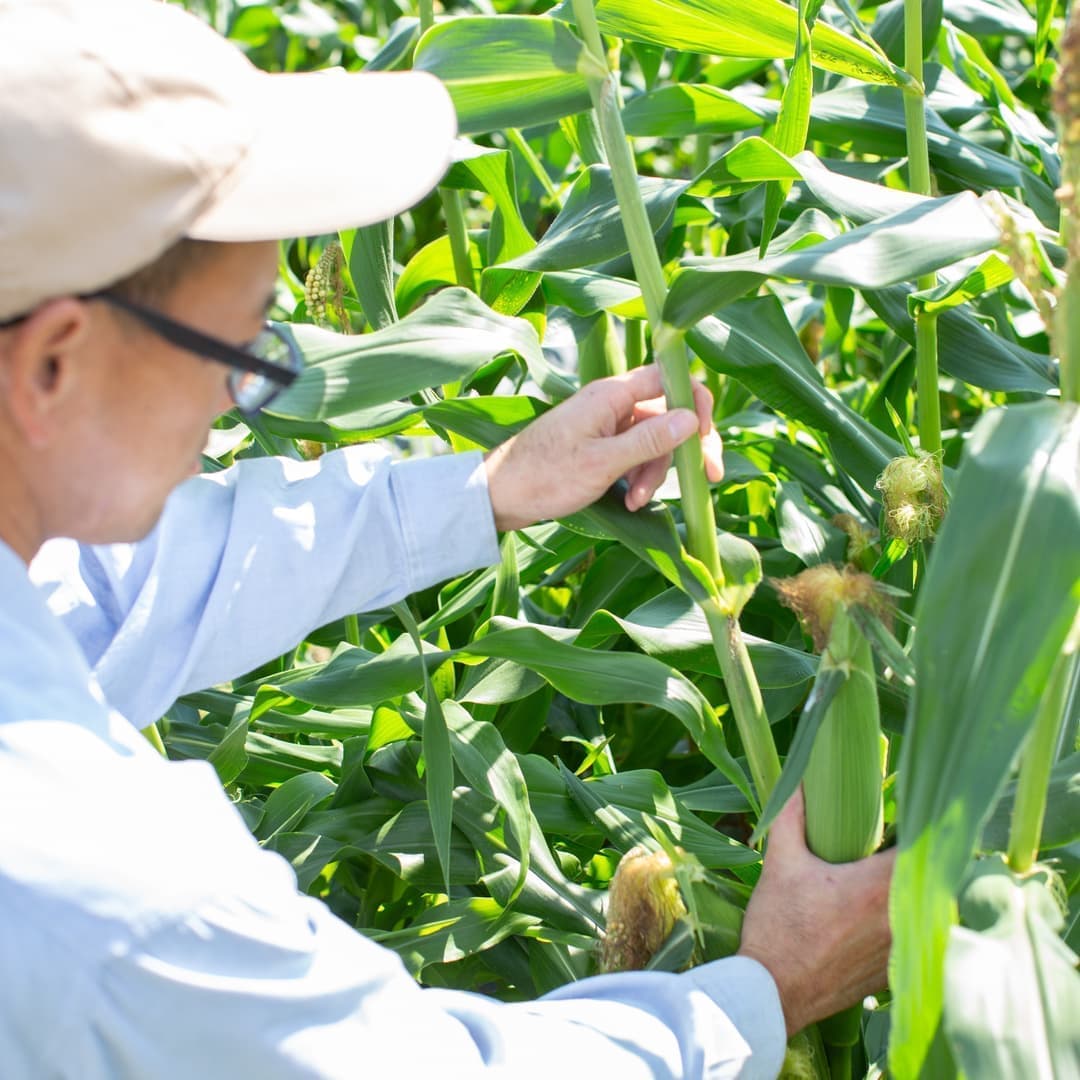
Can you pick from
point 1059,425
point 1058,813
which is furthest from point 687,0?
point 1058,813

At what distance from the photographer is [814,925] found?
2.90ft

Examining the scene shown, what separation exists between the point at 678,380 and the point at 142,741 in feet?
1.38

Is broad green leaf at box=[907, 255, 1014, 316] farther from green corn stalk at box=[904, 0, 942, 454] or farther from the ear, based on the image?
the ear

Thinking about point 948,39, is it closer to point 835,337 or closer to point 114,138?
point 835,337

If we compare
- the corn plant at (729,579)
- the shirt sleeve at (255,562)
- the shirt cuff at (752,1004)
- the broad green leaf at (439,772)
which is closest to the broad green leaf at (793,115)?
the corn plant at (729,579)

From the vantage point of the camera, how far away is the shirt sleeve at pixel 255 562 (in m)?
1.13

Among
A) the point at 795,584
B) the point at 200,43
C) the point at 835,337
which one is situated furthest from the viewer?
the point at 835,337

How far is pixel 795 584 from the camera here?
0.89 m

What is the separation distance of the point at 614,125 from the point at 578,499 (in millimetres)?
261

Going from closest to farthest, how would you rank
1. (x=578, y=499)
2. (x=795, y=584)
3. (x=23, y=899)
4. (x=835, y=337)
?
(x=23, y=899)
(x=795, y=584)
(x=578, y=499)
(x=835, y=337)

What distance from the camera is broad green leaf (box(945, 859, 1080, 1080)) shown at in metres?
0.73

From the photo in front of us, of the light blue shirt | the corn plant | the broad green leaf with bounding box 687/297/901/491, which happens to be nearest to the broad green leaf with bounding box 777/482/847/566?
the corn plant

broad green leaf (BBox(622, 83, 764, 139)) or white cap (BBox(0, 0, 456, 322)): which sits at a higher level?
white cap (BBox(0, 0, 456, 322))

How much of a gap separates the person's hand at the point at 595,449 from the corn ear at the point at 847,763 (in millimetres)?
208
